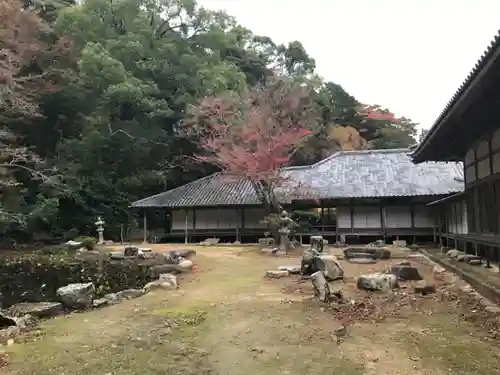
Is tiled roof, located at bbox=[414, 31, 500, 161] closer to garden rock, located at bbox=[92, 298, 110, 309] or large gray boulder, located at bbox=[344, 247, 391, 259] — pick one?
large gray boulder, located at bbox=[344, 247, 391, 259]

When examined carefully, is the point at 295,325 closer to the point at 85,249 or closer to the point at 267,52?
the point at 85,249

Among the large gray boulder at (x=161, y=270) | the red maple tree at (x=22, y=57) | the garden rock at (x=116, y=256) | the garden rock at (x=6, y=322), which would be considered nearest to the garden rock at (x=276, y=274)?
the large gray boulder at (x=161, y=270)

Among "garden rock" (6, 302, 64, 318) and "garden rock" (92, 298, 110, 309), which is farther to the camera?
"garden rock" (92, 298, 110, 309)

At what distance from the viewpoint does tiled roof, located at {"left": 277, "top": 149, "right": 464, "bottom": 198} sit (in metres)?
22.9

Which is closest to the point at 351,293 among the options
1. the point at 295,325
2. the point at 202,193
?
the point at 295,325

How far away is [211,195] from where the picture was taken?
87.4 ft

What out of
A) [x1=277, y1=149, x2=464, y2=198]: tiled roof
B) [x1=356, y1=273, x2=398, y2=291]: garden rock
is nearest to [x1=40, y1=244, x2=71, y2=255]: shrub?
[x1=277, y1=149, x2=464, y2=198]: tiled roof

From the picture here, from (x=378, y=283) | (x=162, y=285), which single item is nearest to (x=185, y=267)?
(x=162, y=285)

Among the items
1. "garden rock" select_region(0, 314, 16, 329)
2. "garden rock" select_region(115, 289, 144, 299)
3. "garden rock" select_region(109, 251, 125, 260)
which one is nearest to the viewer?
"garden rock" select_region(0, 314, 16, 329)

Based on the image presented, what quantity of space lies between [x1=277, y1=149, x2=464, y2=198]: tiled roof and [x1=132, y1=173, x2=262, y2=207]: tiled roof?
103 inches

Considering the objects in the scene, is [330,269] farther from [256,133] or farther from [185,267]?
[256,133]

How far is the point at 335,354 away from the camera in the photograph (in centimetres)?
510

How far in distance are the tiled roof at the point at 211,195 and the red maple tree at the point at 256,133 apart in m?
1.85

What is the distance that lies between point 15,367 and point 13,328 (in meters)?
2.22
